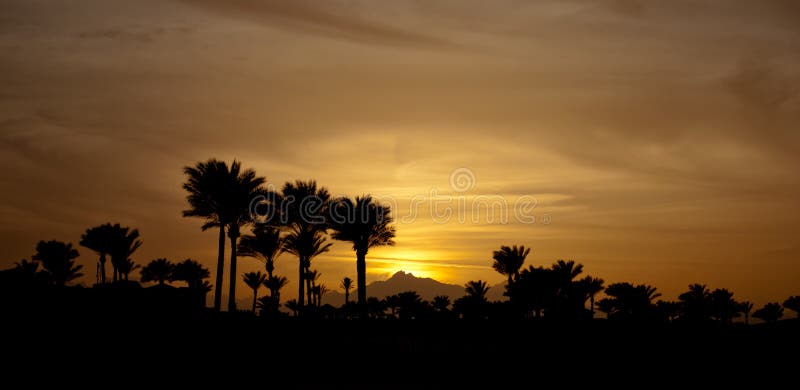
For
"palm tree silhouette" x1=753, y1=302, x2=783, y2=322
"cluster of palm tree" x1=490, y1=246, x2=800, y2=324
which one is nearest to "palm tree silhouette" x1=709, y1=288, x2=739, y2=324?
"cluster of palm tree" x1=490, y1=246, x2=800, y2=324

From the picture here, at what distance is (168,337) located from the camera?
21188 millimetres

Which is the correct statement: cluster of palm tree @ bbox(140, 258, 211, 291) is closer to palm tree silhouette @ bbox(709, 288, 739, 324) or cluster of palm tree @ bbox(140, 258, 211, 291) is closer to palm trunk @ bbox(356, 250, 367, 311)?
palm trunk @ bbox(356, 250, 367, 311)

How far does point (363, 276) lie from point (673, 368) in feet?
82.1

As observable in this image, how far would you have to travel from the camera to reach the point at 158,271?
71.1 metres

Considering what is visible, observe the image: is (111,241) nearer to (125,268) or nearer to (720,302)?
(125,268)

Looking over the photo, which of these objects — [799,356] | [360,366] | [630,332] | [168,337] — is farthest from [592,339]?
[168,337]

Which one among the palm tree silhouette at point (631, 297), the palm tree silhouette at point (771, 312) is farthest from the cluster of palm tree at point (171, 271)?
the palm tree silhouette at point (771, 312)

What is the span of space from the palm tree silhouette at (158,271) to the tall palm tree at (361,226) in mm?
35762

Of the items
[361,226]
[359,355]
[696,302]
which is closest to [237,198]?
[361,226]

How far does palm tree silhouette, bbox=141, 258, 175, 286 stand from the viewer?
70.9 m

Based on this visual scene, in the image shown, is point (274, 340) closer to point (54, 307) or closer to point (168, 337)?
point (168, 337)

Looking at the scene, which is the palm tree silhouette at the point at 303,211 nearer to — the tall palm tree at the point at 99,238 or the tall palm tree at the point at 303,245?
the tall palm tree at the point at 303,245

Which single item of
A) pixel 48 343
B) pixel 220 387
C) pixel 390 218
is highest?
pixel 390 218

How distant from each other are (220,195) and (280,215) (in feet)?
20.2
